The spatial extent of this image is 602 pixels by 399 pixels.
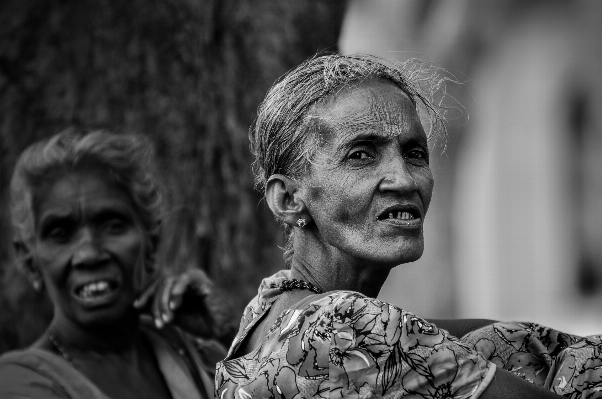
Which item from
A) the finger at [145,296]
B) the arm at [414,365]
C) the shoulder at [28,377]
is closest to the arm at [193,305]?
the finger at [145,296]

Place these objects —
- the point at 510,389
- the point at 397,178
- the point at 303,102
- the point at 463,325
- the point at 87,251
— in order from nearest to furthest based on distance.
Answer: the point at 510,389 → the point at 397,178 → the point at 303,102 → the point at 463,325 → the point at 87,251

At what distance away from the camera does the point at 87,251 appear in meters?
3.65

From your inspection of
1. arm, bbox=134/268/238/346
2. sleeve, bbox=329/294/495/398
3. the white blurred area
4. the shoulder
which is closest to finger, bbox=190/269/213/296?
arm, bbox=134/268/238/346

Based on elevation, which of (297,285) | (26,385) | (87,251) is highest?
(297,285)

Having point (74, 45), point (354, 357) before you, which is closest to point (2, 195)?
point (74, 45)

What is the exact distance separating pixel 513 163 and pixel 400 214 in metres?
3.69

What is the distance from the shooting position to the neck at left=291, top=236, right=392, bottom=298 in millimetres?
2148

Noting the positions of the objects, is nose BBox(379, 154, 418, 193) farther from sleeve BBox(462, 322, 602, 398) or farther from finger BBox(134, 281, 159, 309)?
finger BBox(134, 281, 159, 309)

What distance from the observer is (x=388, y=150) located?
83.5 inches

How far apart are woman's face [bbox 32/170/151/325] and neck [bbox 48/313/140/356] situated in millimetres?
31

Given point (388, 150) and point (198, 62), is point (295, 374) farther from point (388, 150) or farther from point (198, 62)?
point (198, 62)

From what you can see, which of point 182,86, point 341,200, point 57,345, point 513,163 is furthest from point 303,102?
point 513,163

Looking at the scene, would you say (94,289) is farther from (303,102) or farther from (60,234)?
(303,102)

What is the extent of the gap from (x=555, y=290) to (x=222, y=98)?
8.15 ft
